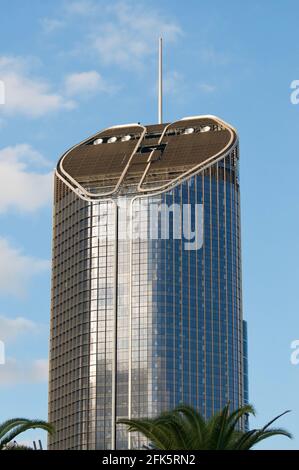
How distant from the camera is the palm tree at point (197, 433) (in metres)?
81.8

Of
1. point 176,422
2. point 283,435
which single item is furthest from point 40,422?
point 283,435

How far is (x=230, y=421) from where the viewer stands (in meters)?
83.9

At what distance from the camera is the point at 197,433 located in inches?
3263

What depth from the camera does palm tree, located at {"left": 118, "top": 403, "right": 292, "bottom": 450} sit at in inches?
3219
